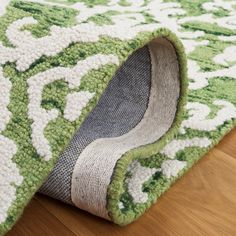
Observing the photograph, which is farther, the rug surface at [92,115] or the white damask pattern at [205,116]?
the white damask pattern at [205,116]

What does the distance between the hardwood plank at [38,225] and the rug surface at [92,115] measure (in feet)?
0.09

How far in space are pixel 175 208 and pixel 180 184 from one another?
48mm

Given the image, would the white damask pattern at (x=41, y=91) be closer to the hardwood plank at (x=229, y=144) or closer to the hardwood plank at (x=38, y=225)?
the hardwood plank at (x=38, y=225)

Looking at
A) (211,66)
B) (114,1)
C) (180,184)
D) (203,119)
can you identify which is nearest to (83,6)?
(114,1)

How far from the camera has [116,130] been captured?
2.24 ft

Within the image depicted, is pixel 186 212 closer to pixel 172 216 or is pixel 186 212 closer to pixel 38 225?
pixel 172 216

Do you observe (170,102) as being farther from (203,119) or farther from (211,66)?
(211,66)

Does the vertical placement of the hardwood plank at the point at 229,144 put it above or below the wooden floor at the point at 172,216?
below

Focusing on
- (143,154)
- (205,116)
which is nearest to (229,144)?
(205,116)

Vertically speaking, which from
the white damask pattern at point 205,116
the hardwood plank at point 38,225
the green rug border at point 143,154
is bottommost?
the white damask pattern at point 205,116

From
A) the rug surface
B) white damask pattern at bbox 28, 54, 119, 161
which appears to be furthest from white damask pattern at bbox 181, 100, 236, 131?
white damask pattern at bbox 28, 54, 119, 161

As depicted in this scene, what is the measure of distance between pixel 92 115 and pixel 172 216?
0.59ft

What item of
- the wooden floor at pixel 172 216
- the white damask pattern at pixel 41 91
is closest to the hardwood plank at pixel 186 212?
the wooden floor at pixel 172 216

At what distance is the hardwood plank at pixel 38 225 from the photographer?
0.59 metres
